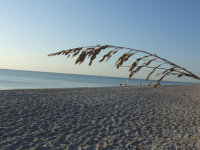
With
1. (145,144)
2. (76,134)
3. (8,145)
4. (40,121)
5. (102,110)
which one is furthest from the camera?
(102,110)

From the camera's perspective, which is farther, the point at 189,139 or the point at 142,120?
the point at 142,120

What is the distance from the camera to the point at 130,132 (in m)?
8.21

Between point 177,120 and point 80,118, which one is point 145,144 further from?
point 177,120

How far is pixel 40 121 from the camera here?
29.3 ft

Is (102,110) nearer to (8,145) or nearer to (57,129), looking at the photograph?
(57,129)

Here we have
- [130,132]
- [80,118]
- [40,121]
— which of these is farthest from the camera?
[80,118]

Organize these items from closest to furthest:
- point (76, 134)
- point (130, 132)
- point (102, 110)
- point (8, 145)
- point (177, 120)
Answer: point (8, 145)
point (76, 134)
point (130, 132)
point (177, 120)
point (102, 110)

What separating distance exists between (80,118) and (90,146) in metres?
3.28

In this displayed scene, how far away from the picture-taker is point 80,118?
9.82 meters

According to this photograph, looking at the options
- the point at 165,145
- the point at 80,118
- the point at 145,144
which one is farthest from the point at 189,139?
the point at 80,118

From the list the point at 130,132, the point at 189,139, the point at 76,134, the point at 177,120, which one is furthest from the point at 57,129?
the point at 177,120

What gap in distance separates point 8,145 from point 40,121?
104 inches

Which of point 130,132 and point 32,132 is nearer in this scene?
point 32,132

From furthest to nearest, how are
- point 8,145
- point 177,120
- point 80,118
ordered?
point 177,120, point 80,118, point 8,145
